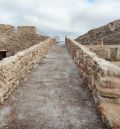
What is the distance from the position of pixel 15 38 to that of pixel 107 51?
378 inches

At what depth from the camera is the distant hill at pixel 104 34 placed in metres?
47.5

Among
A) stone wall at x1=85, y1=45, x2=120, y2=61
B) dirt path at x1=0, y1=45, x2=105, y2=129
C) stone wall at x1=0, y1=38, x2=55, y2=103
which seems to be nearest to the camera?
dirt path at x1=0, y1=45, x2=105, y2=129

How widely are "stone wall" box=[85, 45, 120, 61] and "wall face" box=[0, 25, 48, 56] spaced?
18.7ft

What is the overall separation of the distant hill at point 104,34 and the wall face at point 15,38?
24.6 m

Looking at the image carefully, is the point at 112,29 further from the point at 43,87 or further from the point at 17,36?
the point at 43,87

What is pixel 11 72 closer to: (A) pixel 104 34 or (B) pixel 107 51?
(B) pixel 107 51

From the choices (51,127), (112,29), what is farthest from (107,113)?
(112,29)

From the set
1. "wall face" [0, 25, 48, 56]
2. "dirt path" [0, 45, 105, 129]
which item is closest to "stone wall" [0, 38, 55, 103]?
"dirt path" [0, 45, 105, 129]

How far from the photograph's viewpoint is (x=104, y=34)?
50.7 metres

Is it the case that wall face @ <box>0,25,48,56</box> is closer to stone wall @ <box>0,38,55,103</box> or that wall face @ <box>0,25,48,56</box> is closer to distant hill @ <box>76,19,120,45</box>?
stone wall @ <box>0,38,55,103</box>

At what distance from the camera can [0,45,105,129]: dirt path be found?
490 cm

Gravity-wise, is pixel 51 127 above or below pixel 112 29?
below

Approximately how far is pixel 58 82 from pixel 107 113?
132 inches

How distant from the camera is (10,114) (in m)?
5.32
